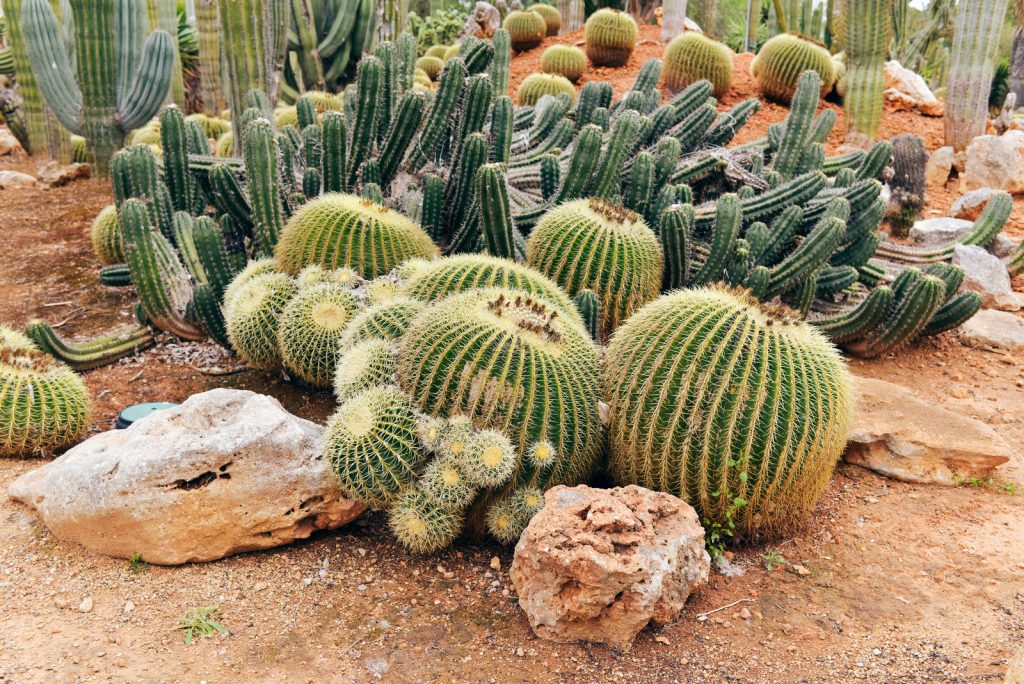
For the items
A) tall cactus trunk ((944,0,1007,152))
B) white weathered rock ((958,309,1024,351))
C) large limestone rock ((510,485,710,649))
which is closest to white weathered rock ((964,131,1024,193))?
tall cactus trunk ((944,0,1007,152))

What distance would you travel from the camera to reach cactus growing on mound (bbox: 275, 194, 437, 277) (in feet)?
15.7

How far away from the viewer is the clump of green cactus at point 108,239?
7.04 m

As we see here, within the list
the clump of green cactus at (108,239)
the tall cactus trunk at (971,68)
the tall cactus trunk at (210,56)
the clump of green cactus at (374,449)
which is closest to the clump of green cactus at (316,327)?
the clump of green cactus at (374,449)

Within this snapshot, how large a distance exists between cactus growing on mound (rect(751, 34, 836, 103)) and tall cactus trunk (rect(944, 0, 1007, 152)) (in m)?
1.42

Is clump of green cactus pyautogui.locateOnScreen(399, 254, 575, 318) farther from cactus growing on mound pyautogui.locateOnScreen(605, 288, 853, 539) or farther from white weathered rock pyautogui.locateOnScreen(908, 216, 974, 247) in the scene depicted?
white weathered rock pyautogui.locateOnScreen(908, 216, 974, 247)

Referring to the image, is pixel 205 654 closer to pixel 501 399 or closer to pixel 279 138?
pixel 501 399

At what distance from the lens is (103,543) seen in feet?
11.4

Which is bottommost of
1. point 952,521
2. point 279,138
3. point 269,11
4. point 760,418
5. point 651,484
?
point 952,521

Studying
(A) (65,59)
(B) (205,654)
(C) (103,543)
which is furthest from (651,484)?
(A) (65,59)

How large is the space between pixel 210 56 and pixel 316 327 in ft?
30.3

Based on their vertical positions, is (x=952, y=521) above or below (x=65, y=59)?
below

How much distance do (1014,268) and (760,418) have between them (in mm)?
5195

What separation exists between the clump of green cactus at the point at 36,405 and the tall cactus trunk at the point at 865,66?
886cm

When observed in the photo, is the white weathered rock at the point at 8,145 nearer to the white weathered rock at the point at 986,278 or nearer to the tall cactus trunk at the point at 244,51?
the tall cactus trunk at the point at 244,51
